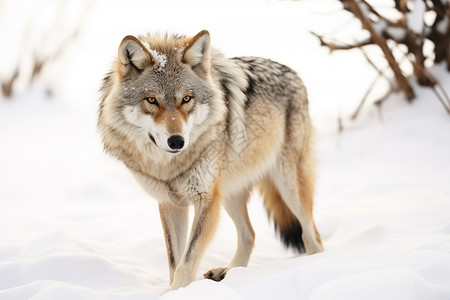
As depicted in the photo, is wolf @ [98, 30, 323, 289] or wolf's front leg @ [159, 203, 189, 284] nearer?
wolf @ [98, 30, 323, 289]

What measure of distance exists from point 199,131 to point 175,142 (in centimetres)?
36

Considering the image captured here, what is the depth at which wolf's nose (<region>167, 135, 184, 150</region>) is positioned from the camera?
261cm

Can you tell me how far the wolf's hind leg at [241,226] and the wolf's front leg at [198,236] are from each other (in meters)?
0.83

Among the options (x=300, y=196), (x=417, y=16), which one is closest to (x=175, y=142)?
(x=300, y=196)

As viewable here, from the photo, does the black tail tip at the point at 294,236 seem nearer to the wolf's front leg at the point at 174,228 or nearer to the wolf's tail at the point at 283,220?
the wolf's tail at the point at 283,220

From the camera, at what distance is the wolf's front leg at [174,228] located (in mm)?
3297

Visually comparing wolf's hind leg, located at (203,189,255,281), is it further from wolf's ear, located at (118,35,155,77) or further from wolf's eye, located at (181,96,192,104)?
wolf's ear, located at (118,35,155,77)

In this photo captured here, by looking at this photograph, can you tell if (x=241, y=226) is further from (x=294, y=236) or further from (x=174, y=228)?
(x=174, y=228)

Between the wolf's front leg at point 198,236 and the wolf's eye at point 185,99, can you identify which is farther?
the wolf's front leg at point 198,236

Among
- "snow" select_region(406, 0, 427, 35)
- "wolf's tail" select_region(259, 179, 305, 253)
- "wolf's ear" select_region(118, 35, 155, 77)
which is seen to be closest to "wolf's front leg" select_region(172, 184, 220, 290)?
"wolf's ear" select_region(118, 35, 155, 77)

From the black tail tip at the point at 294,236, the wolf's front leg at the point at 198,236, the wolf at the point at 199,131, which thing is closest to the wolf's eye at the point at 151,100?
the wolf at the point at 199,131

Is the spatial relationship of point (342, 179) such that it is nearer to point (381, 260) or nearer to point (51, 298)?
point (381, 260)

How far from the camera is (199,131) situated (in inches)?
116

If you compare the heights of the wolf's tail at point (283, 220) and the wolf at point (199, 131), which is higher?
the wolf at point (199, 131)
